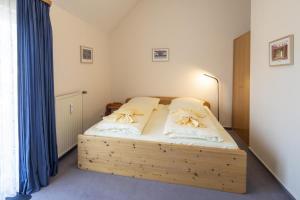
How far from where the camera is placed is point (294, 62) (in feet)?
6.19

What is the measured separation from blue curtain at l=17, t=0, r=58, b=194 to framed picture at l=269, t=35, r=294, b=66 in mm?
2475

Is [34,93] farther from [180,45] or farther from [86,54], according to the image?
[180,45]

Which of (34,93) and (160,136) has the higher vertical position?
(34,93)

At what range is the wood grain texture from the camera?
6.69 ft

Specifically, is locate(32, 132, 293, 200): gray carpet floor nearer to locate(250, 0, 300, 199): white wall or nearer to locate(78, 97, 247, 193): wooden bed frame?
locate(78, 97, 247, 193): wooden bed frame

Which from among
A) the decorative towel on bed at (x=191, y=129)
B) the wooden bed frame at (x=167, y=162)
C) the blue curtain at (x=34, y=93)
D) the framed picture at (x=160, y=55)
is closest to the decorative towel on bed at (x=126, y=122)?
the wooden bed frame at (x=167, y=162)

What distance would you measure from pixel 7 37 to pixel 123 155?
64.0 inches

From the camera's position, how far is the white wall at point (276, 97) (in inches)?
73.9

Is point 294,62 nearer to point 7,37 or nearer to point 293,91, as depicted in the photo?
point 293,91

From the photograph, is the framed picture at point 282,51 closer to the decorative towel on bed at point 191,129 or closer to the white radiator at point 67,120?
the decorative towel on bed at point 191,129

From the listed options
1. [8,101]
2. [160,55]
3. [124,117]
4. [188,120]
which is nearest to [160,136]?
[188,120]

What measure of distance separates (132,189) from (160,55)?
9.21 feet

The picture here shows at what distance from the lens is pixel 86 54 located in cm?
338

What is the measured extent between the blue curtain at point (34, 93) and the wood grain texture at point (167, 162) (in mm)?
458
